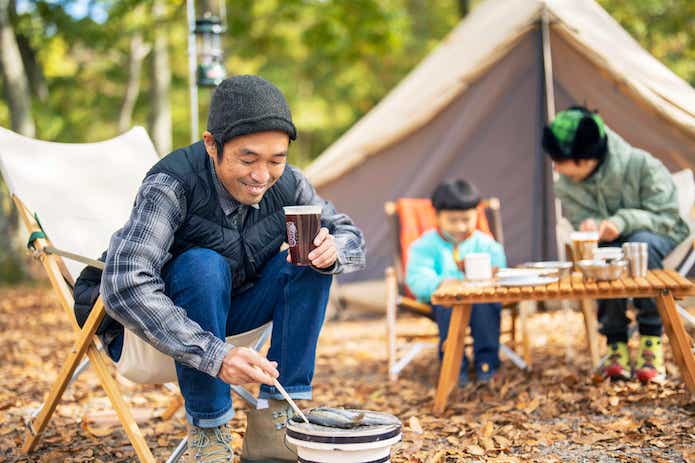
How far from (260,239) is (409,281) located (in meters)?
1.79

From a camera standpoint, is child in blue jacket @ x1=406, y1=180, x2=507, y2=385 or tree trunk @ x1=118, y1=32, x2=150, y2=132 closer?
child in blue jacket @ x1=406, y1=180, x2=507, y2=385

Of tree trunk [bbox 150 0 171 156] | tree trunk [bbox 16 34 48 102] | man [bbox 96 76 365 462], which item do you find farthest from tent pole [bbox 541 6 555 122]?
tree trunk [bbox 16 34 48 102]

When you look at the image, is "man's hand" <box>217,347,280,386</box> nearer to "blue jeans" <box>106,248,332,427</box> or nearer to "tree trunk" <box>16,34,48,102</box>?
"blue jeans" <box>106,248,332,427</box>

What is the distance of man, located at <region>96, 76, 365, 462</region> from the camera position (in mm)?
2266

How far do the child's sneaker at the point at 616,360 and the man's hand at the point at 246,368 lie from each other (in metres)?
2.19

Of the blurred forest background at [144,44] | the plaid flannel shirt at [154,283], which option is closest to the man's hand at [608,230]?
the plaid flannel shirt at [154,283]

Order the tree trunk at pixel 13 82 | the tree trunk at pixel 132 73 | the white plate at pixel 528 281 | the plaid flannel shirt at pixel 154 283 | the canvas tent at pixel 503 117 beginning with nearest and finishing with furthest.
A: the plaid flannel shirt at pixel 154 283
the white plate at pixel 528 281
the canvas tent at pixel 503 117
the tree trunk at pixel 13 82
the tree trunk at pixel 132 73

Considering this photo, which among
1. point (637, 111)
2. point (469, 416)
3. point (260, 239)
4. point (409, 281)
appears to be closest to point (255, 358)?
point (260, 239)

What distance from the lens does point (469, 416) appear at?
3453 millimetres

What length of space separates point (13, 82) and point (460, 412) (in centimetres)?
801

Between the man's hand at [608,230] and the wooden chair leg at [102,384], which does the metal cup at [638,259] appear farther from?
the wooden chair leg at [102,384]

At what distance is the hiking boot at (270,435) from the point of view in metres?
2.62

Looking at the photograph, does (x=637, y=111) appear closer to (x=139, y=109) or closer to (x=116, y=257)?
(x=116, y=257)

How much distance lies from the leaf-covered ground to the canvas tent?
4.06 ft
